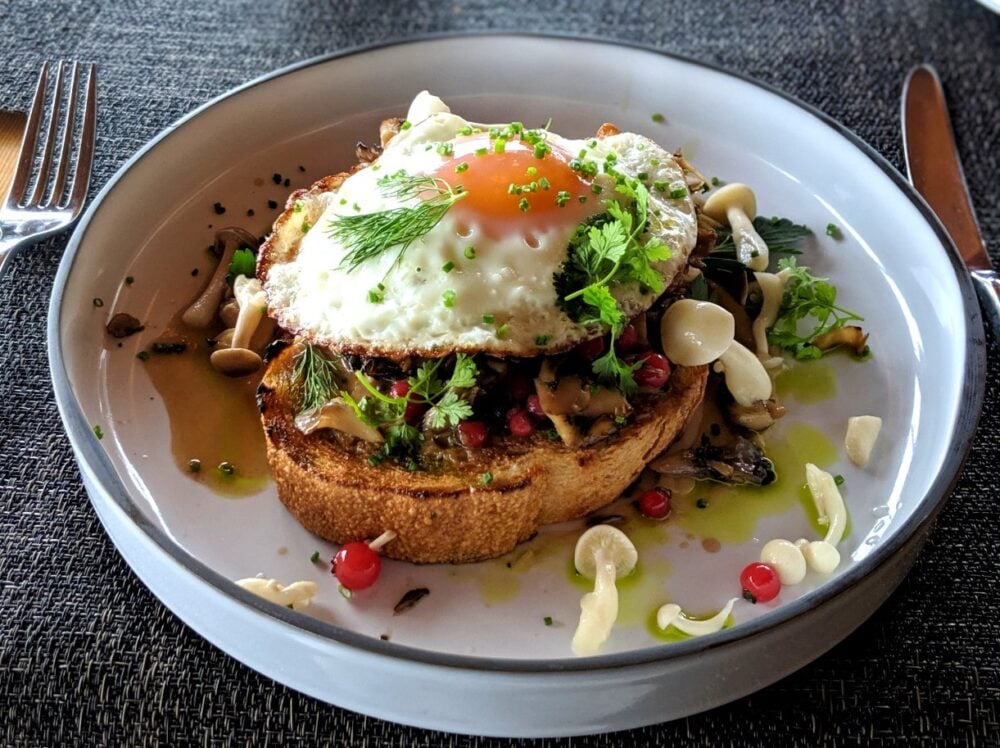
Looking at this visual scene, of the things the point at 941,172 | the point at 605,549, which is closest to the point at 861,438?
the point at 605,549

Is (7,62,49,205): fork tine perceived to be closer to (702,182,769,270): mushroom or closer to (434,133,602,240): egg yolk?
(434,133,602,240): egg yolk

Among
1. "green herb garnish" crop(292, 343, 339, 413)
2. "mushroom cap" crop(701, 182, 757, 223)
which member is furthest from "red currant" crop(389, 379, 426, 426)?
"mushroom cap" crop(701, 182, 757, 223)

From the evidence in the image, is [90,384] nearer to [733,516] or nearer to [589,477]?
[589,477]

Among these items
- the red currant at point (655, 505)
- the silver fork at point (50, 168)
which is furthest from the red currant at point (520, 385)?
the silver fork at point (50, 168)

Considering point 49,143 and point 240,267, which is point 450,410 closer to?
point 240,267

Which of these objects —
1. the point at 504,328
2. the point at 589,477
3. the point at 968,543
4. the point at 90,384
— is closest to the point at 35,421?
the point at 90,384

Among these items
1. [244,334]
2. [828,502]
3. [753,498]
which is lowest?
[244,334]
